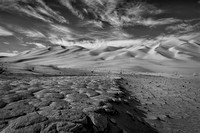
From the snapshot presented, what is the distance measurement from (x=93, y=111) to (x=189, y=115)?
329 cm

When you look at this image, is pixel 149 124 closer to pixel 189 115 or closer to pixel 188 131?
pixel 188 131

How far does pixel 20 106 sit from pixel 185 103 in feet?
19.0

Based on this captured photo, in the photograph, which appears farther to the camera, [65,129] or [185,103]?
[185,103]

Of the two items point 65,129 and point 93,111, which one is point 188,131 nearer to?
point 93,111

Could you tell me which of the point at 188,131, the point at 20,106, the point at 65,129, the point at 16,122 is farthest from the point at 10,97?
the point at 188,131

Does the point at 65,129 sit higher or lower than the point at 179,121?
higher

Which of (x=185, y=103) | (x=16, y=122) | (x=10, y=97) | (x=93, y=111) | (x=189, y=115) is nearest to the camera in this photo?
(x=16, y=122)

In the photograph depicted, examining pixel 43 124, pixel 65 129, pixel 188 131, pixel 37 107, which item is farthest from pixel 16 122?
pixel 188 131

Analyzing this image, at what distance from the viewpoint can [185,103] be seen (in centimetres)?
542

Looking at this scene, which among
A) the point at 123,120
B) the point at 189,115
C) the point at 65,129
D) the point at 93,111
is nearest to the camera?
the point at 65,129

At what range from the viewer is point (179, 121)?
3.77 metres

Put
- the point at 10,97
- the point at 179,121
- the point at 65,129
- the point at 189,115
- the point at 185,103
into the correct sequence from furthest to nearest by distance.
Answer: the point at 185,103 < the point at 189,115 < the point at 179,121 < the point at 10,97 < the point at 65,129

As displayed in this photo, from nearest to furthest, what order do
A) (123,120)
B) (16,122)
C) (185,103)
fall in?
(16,122), (123,120), (185,103)

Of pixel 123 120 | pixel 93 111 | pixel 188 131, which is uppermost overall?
pixel 93 111
